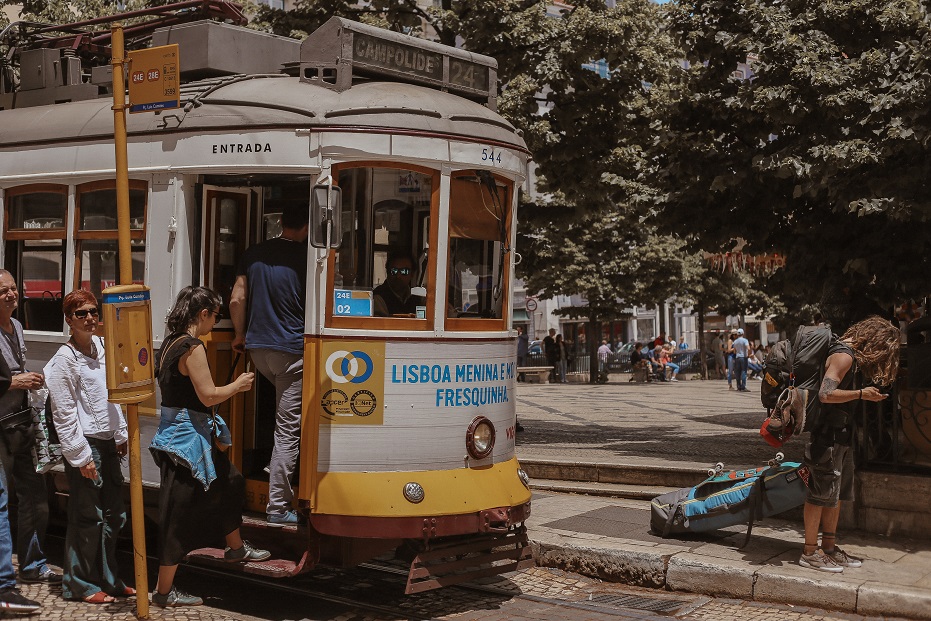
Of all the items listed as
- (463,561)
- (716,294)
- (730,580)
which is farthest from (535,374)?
(463,561)

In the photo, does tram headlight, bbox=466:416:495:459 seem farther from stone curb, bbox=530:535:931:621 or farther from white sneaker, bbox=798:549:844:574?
white sneaker, bbox=798:549:844:574

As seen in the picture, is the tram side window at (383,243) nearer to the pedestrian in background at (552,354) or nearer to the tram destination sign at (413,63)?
the tram destination sign at (413,63)

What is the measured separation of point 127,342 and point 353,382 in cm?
134

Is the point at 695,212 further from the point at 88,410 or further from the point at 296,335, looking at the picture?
the point at 88,410

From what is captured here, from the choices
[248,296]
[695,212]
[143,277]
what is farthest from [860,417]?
[143,277]

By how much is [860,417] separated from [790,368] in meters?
1.66

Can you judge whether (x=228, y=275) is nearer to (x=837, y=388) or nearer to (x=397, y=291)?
(x=397, y=291)

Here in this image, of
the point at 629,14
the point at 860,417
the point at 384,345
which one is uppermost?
the point at 629,14

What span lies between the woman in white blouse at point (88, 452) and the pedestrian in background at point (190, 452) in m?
0.45

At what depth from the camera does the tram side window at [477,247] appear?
6.83 meters

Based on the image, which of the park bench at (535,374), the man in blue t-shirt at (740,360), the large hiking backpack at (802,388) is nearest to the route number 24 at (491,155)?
the large hiking backpack at (802,388)

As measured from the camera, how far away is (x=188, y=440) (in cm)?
629

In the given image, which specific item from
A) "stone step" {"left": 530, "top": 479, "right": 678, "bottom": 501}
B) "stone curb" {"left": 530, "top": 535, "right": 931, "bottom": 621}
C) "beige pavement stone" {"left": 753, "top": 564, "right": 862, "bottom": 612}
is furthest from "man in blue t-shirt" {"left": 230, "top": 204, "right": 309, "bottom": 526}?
"stone step" {"left": 530, "top": 479, "right": 678, "bottom": 501}

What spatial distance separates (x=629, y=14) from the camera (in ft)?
47.0
